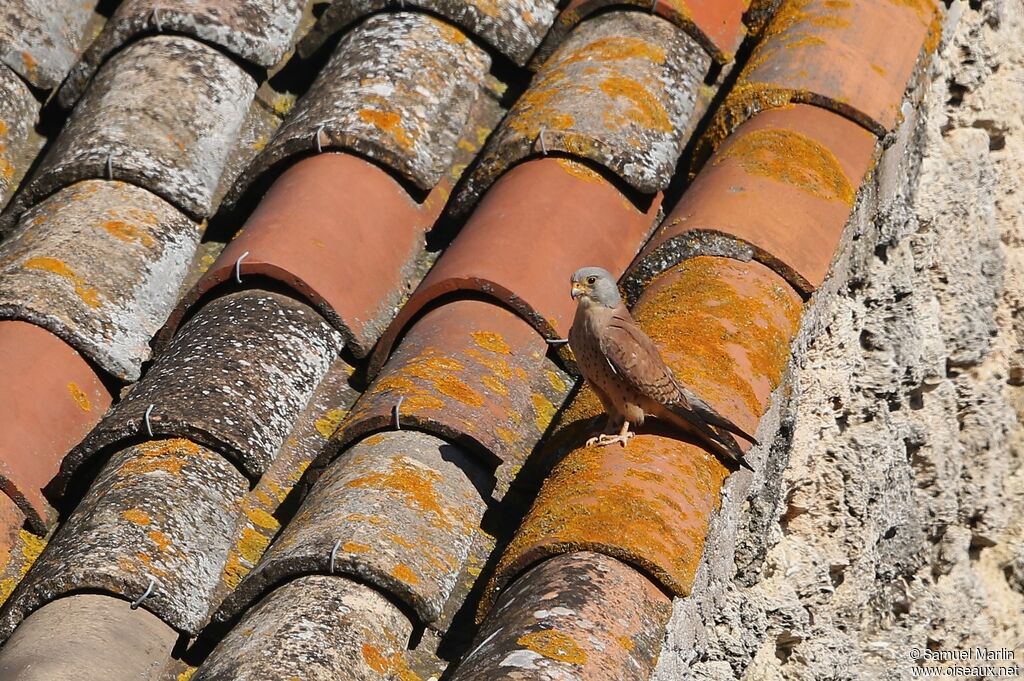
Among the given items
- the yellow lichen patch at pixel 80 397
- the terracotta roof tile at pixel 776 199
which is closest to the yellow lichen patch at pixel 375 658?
the yellow lichen patch at pixel 80 397

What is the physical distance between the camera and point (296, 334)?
3186mm

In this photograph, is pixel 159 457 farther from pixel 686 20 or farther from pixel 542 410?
pixel 686 20

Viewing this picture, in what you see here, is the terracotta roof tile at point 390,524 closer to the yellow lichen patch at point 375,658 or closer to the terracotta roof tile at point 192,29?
the yellow lichen patch at point 375,658

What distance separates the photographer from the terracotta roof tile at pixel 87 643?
2486 mm

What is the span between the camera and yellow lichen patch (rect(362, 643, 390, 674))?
2.47m

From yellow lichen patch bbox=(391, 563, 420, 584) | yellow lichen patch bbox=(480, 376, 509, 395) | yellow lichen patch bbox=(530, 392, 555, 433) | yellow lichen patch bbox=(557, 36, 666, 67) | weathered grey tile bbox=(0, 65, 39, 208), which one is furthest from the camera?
weathered grey tile bbox=(0, 65, 39, 208)

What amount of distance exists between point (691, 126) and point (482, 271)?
3.33ft

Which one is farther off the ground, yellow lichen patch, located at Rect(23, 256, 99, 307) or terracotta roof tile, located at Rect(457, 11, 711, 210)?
terracotta roof tile, located at Rect(457, 11, 711, 210)

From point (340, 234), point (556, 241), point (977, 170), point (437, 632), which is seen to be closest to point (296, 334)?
point (340, 234)

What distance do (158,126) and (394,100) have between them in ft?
2.23

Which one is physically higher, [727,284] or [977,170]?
[977,170]

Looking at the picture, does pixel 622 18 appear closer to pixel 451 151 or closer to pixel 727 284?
pixel 451 151

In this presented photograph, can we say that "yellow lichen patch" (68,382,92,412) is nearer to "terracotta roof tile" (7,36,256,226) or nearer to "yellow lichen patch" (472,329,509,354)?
"terracotta roof tile" (7,36,256,226)

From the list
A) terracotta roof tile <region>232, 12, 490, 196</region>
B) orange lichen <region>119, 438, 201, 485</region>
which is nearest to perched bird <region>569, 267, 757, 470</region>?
terracotta roof tile <region>232, 12, 490, 196</region>
